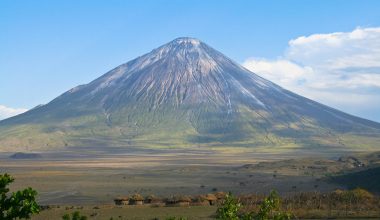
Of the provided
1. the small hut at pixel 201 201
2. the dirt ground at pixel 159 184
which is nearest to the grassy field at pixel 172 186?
the dirt ground at pixel 159 184

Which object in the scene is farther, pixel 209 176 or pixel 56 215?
pixel 209 176

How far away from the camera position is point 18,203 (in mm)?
9281

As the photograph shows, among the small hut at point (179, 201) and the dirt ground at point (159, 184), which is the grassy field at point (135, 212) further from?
the dirt ground at point (159, 184)

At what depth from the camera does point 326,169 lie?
73312 mm

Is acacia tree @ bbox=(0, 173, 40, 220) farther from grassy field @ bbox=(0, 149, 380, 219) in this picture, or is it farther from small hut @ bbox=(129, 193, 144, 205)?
small hut @ bbox=(129, 193, 144, 205)

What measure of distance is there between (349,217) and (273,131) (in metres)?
167

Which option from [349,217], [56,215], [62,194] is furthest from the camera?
[62,194]

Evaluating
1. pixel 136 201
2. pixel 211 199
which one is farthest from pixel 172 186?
pixel 211 199

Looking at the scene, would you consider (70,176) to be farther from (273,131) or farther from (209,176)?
(273,131)

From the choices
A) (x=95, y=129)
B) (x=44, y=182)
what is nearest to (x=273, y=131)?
(x=95, y=129)

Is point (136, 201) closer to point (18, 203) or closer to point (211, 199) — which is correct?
point (211, 199)

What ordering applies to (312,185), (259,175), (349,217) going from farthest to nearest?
(259,175), (312,185), (349,217)

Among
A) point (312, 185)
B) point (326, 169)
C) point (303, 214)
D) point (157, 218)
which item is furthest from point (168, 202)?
point (326, 169)

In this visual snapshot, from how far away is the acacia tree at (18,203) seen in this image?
29.8 feet
